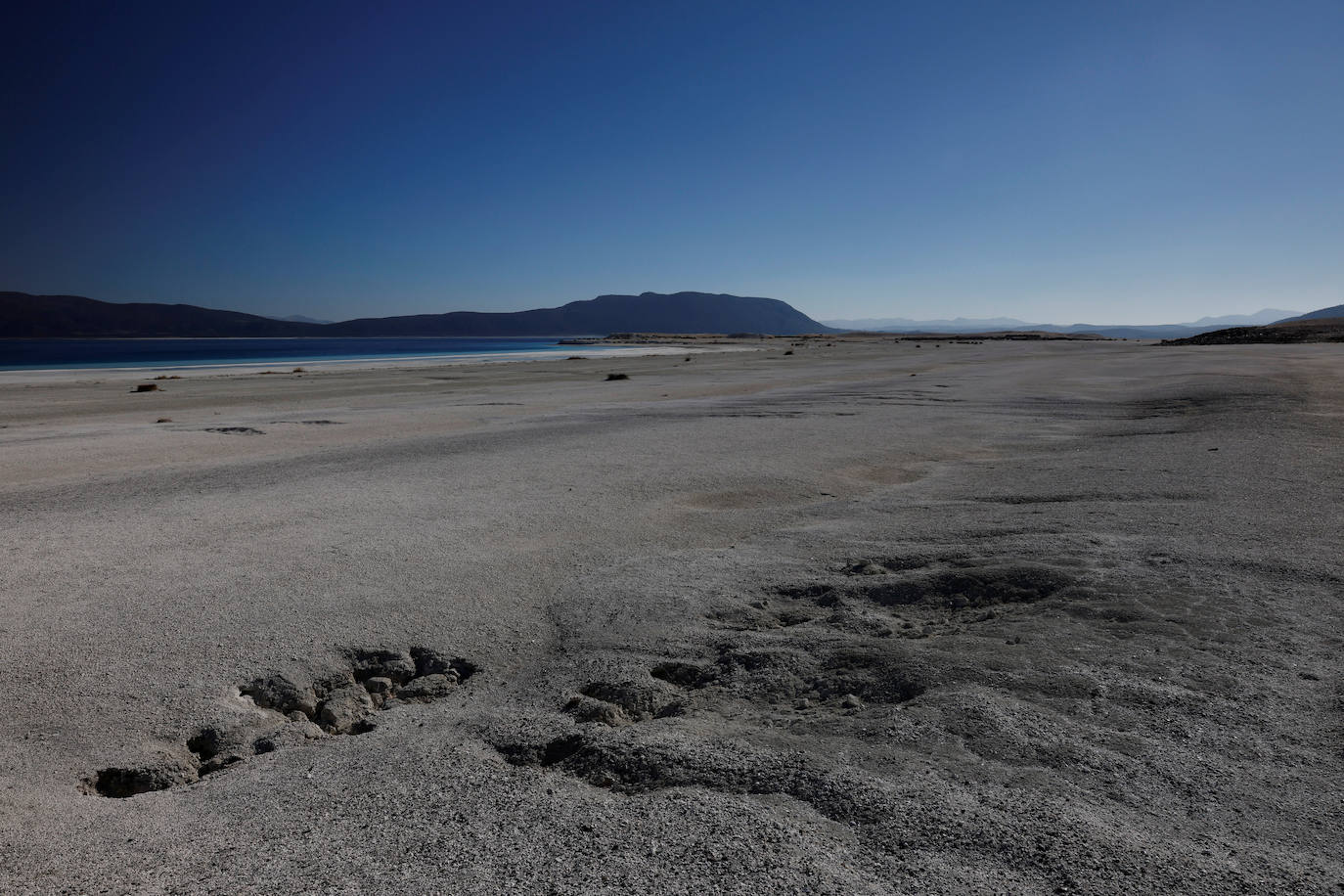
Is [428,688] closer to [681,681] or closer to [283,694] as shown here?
[283,694]

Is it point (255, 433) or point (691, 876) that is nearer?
point (691, 876)

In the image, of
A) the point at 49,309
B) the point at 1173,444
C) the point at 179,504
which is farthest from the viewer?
the point at 49,309

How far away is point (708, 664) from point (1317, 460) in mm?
6836

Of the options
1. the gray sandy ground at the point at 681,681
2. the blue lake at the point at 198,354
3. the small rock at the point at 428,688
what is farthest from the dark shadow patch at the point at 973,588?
the blue lake at the point at 198,354

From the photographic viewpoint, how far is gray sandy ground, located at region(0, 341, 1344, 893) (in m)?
2.10

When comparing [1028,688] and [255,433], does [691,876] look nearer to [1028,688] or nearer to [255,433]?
[1028,688]

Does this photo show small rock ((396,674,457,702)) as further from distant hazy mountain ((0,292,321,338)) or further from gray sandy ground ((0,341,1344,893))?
distant hazy mountain ((0,292,321,338))

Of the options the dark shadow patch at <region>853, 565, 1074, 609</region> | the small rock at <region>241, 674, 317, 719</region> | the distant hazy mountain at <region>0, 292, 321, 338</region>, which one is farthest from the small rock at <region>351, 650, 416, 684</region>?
the distant hazy mountain at <region>0, 292, 321, 338</region>

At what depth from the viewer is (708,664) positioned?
11.3 feet

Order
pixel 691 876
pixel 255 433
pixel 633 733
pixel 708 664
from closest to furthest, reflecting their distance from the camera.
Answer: pixel 691 876
pixel 633 733
pixel 708 664
pixel 255 433

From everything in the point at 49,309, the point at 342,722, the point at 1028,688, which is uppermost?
the point at 49,309

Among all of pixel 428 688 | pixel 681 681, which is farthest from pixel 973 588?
pixel 428 688

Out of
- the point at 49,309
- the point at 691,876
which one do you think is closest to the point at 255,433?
the point at 691,876

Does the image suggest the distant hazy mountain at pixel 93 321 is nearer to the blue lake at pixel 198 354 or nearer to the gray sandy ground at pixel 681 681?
the blue lake at pixel 198 354
